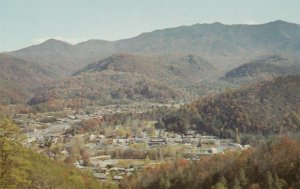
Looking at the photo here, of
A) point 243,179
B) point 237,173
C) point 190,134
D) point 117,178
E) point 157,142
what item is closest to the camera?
point 243,179

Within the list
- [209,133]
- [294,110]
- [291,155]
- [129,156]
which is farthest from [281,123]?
[291,155]

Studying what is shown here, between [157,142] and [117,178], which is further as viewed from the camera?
[157,142]

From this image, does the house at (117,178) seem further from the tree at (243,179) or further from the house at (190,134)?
the house at (190,134)

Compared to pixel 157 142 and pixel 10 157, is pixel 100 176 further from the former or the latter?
pixel 10 157

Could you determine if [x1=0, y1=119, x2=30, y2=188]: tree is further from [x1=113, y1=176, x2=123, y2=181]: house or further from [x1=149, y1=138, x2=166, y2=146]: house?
[x1=149, y1=138, x2=166, y2=146]: house

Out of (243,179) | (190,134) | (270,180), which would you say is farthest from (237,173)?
(190,134)

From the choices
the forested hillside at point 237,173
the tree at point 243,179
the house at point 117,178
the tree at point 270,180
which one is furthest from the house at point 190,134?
the tree at point 270,180

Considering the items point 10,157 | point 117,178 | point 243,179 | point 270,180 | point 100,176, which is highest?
point 10,157

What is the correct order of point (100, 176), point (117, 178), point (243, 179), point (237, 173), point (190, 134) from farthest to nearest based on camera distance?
point (190, 134) < point (100, 176) < point (117, 178) < point (237, 173) < point (243, 179)
